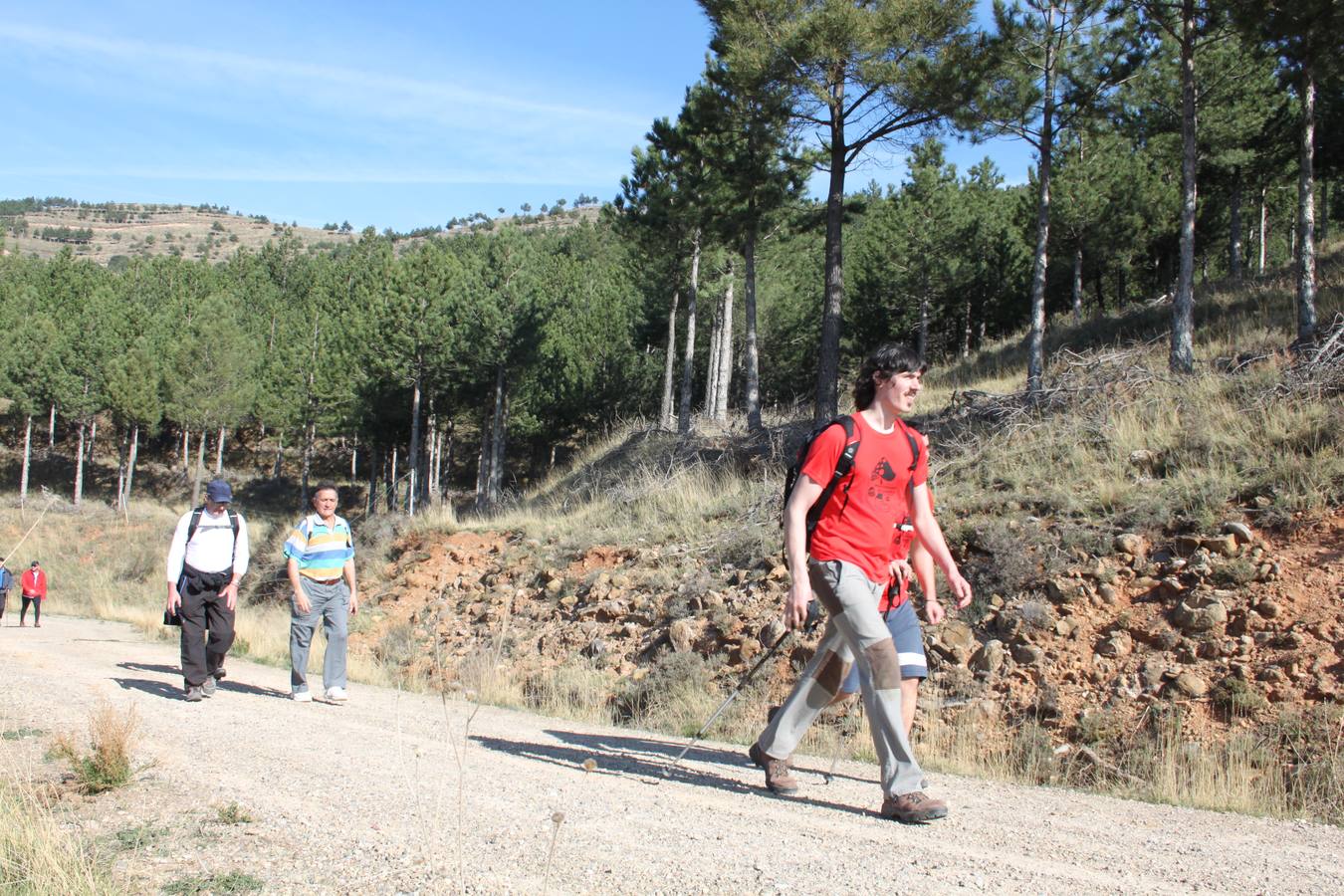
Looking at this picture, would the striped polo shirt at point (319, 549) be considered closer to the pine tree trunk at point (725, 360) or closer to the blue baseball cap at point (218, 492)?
the blue baseball cap at point (218, 492)

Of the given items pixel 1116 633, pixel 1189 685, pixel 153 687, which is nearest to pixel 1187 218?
pixel 1116 633

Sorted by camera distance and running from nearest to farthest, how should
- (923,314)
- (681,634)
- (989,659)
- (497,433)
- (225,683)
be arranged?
(989,659) → (225,683) → (681,634) → (923,314) → (497,433)

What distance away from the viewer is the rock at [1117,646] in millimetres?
6707

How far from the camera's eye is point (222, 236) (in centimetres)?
Answer: 19638

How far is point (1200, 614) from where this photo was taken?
661 centimetres

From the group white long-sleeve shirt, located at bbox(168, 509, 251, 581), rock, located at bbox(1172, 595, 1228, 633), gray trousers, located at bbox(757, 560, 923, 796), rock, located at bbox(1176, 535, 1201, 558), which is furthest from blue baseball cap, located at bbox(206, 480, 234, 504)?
rock, located at bbox(1176, 535, 1201, 558)

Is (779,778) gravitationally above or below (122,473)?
below

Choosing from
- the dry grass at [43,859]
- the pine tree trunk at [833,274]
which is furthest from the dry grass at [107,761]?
the pine tree trunk at [833,274]

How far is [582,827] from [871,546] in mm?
1700

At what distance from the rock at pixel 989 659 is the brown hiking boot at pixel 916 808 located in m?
3.10

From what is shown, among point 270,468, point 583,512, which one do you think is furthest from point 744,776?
point 270,468

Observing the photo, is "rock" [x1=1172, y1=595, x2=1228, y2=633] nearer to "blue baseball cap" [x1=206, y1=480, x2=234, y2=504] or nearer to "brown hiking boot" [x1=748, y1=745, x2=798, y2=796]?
"brown hiking boot" [x1=748, y1=745, x2=798, y2=796]

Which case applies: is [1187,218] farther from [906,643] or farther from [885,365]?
[906,643]

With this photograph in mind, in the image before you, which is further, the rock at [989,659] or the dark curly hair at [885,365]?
the rock at [989,659]
